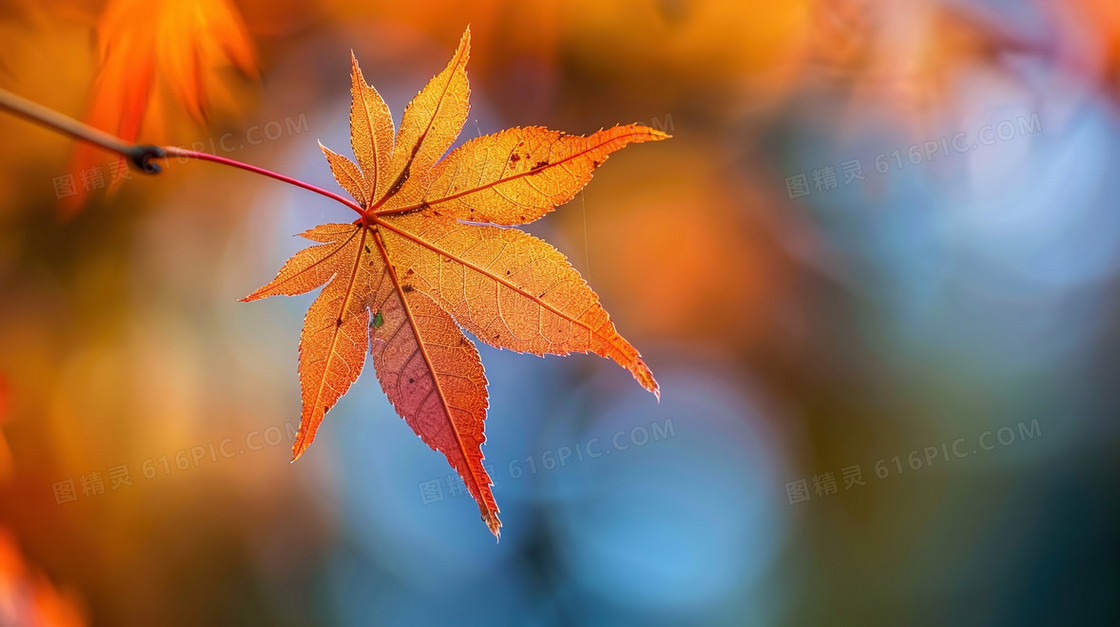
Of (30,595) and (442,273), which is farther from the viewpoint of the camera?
(30,595)

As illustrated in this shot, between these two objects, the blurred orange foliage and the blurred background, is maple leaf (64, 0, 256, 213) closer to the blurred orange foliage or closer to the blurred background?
the blurred background

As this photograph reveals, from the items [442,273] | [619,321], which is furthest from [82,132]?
[619,321]

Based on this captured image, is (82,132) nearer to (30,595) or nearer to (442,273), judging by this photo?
(442,273)

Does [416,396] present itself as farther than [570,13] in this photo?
No

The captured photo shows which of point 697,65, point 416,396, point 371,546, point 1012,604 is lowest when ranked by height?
point 1012,604

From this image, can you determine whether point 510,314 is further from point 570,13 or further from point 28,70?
point 28,70

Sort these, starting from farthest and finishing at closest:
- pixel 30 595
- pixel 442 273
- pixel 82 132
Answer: pixel 30 595
pixel 442 273
pixel 82 132

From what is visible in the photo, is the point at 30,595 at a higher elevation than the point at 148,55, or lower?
lower

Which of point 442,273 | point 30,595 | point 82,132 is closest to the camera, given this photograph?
point 82,132

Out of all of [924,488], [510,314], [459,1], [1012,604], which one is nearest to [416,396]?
[510,314]

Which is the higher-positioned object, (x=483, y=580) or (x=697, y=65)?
(x=697, y=65)
